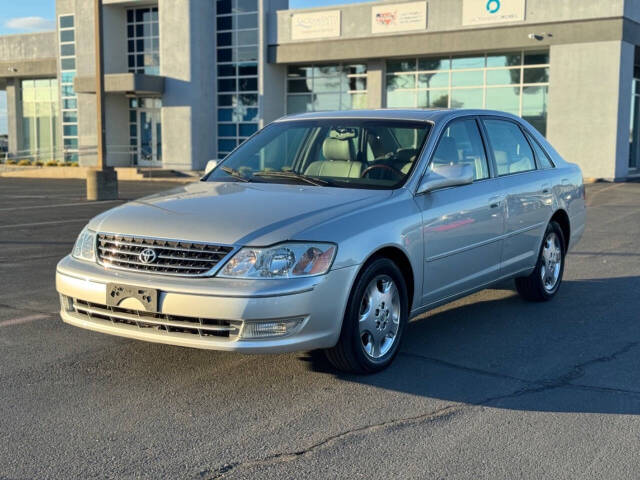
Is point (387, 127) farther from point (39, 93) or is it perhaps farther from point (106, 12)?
point (39, 93)

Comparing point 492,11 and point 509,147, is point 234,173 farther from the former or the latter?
point 492,11

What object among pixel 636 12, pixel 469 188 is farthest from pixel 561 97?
pixel 469 188

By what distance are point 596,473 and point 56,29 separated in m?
40.5

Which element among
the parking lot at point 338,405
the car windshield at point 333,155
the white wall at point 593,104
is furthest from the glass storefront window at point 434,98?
the car windshield at point 333,155

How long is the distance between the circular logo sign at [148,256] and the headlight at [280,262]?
448mm

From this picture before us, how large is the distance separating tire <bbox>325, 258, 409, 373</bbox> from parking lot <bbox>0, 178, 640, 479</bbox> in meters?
0.13

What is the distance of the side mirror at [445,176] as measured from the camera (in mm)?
5598

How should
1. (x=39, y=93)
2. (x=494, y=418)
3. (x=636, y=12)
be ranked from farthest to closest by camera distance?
(x=39, y=93), (x=636, y=12), (x=494, y=418)

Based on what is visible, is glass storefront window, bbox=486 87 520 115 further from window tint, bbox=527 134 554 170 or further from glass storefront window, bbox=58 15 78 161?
window tint, bbox=527 134 554 170

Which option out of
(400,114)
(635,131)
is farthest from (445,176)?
(635,131)

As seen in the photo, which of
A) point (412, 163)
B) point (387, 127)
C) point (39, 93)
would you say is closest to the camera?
point (412, 163)

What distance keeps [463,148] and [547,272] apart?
72.6 inches

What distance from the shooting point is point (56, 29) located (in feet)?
130

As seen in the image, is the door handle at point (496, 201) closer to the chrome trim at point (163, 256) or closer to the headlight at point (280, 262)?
the headlight at point (280, 262)
